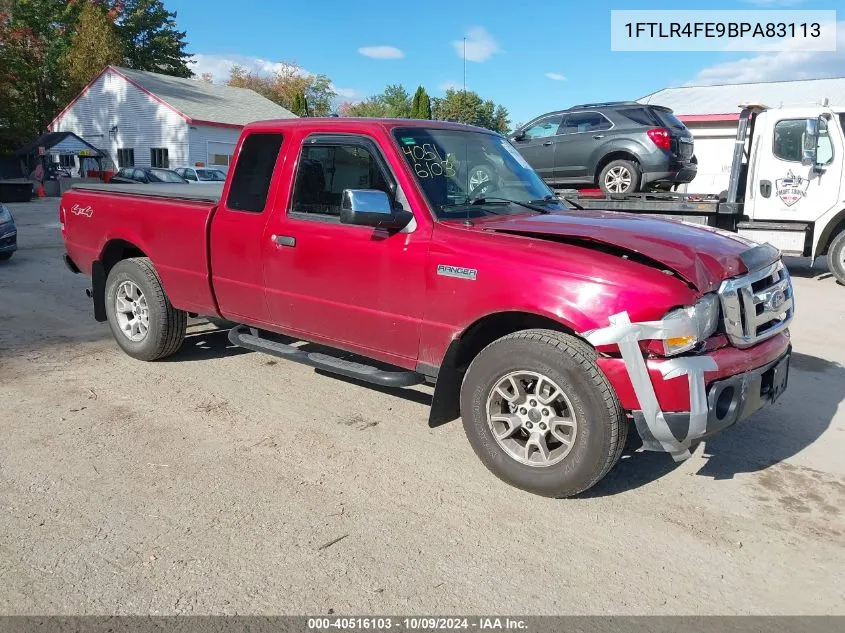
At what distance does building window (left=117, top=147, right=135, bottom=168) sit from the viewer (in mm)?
39062

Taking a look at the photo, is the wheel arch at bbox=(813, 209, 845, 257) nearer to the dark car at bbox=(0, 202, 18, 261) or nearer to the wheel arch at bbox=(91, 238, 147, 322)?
the wheel arch at bbox=(91, 238, 147, 322)

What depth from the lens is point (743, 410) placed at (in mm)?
3369

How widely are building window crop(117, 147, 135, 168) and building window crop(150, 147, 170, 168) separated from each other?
1852 millimetres

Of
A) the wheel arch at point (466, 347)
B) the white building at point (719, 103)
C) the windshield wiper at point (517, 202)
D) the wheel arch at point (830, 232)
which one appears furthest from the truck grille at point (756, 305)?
the white building at point (719, 103)

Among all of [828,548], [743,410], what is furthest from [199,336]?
[828,548]

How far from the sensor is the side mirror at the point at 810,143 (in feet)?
31.4

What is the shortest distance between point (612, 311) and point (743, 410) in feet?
2.84

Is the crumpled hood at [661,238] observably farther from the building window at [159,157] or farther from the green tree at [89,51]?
the green tree at [89,51]

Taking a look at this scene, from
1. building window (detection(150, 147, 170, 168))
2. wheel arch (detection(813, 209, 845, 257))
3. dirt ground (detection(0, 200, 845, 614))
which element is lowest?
dirt ground (detection(0, 200, 845, 614))

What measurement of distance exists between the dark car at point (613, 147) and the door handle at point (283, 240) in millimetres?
7388

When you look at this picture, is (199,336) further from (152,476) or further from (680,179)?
(680,179)

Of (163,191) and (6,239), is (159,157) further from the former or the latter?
(163,191)

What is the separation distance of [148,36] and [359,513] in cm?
5575

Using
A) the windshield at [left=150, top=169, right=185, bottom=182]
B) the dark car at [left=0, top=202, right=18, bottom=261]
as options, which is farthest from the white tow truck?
the windshield at [left=150, top=169, right=185, bottom=182]
